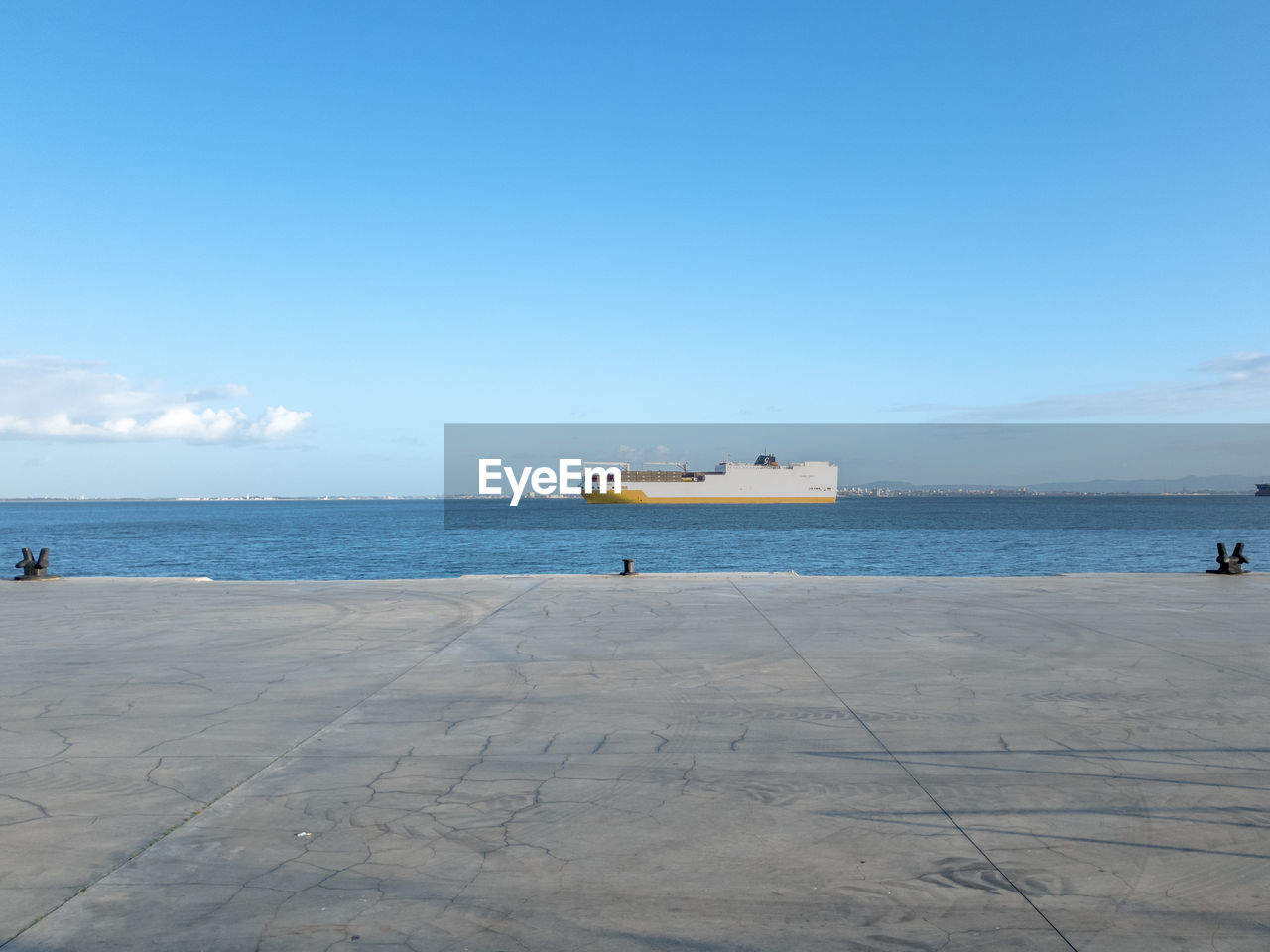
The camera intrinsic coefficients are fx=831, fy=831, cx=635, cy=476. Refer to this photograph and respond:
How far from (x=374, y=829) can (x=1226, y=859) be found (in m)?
4.80

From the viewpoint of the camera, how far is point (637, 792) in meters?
5.61

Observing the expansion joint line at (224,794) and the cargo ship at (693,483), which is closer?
the expansion joint line at (224,794)

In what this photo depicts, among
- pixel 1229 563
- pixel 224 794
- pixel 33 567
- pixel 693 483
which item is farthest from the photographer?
pixel 693 483

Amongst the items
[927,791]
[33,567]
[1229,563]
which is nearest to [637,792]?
[927,791]

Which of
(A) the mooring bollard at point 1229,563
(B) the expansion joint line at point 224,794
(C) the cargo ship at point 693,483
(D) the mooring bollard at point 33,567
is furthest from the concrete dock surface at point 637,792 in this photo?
(C) the cargo ship at point 693,483

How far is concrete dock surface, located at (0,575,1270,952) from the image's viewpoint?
3902 mm

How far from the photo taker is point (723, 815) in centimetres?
520

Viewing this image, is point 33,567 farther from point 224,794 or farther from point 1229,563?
point 1229,563

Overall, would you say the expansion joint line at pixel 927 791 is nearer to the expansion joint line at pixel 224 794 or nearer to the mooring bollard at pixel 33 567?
the expansion joint line at pixel 224 794

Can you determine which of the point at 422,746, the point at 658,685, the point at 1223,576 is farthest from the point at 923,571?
the point at 422,746

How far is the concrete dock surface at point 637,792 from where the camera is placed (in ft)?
12.8

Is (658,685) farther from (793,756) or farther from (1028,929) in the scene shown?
(1028,929)

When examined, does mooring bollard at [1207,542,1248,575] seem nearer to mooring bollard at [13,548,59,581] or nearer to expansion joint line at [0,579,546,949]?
expansion joint line at [0,579,546,949]

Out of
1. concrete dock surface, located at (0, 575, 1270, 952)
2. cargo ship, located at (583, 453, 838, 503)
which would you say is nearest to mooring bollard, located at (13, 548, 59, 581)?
concrete dock surface, located at (0, 575, 1270, 952)
